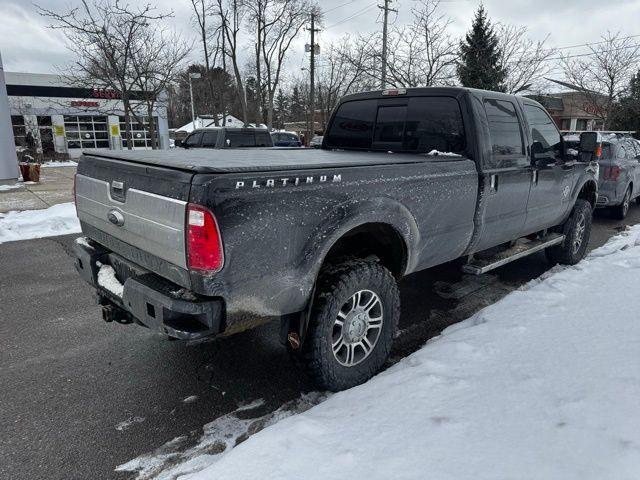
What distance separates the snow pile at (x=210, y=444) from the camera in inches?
93.4

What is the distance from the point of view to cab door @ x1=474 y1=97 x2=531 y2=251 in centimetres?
393

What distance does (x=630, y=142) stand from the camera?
9.73 metres

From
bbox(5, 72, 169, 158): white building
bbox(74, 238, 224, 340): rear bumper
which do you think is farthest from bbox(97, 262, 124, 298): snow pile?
bbox(5, 72, 169, 158): white building

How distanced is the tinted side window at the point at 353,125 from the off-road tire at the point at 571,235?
9.62ft

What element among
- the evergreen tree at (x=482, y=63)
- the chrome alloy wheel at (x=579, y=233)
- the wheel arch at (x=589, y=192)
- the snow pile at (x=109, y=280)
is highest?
the evergreen tree at (x=482, y=63)

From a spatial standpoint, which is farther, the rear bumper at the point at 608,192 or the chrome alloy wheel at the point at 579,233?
the rear bumper at the point at 608,192

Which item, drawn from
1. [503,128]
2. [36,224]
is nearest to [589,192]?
[503,128]

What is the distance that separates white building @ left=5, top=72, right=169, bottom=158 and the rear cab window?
78.5ft

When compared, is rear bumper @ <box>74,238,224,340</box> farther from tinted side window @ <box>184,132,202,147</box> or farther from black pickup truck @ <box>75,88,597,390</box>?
tinted side window @ <box>184,132,202,147</box>

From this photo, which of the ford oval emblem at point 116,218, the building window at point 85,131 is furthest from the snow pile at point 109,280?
the building window at point 85,131

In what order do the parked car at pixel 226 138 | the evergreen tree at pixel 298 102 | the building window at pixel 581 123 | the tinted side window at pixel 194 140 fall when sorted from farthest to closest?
the building window at pixel 581 123, the evergreen tree at pixel 298 102, the tinted side window at pixel 194 140, the parked car at pixel 226 138

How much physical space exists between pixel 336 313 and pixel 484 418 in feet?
3.34

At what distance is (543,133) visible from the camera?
16.1 feet

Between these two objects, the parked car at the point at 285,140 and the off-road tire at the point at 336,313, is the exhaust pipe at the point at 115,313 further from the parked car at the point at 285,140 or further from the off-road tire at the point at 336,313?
the parked car at the point at 285,140
